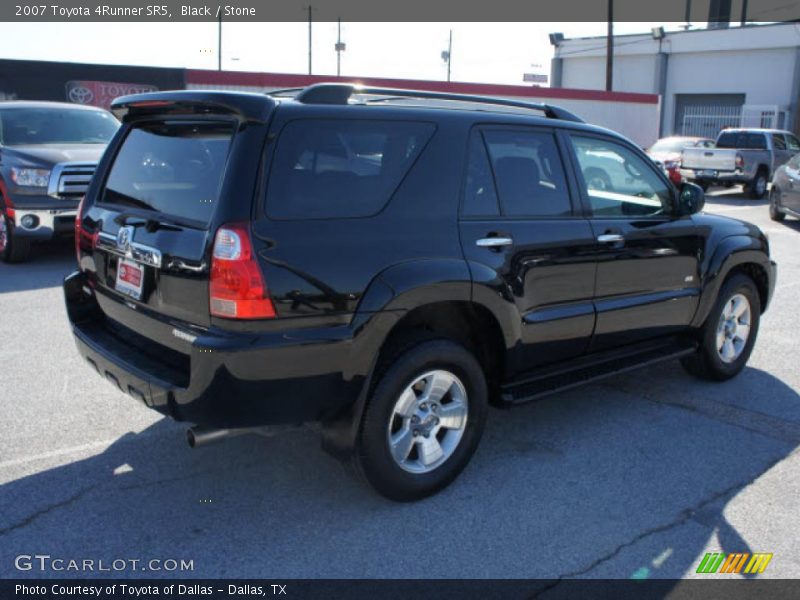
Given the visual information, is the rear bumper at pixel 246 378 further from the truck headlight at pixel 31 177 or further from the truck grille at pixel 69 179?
the truck headlight at pixel 31 177

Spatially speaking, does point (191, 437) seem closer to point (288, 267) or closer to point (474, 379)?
point (288, 267)

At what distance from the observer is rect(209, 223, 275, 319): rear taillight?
3.13 meters

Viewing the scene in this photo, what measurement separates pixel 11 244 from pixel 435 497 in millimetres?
7349

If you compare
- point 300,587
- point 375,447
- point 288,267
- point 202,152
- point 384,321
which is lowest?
point 300,587

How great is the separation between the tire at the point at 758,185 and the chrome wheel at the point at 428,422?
18759mm

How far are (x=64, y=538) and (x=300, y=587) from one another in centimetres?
108

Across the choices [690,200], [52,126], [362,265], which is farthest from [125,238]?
[52,126]

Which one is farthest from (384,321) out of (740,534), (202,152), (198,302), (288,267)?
(740,534)

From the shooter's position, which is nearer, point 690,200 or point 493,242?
point 493,242

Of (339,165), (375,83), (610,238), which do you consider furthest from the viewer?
(375,83)

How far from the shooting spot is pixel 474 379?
3.85m

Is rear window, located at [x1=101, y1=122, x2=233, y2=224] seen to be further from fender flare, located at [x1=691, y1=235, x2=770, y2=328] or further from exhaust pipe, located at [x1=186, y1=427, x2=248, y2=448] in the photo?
fender flare, located at [x1=691, y1=235, x2=770, y2=328]

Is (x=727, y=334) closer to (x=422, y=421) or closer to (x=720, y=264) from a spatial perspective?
(x=720, y=264)

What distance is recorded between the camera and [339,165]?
346cm
